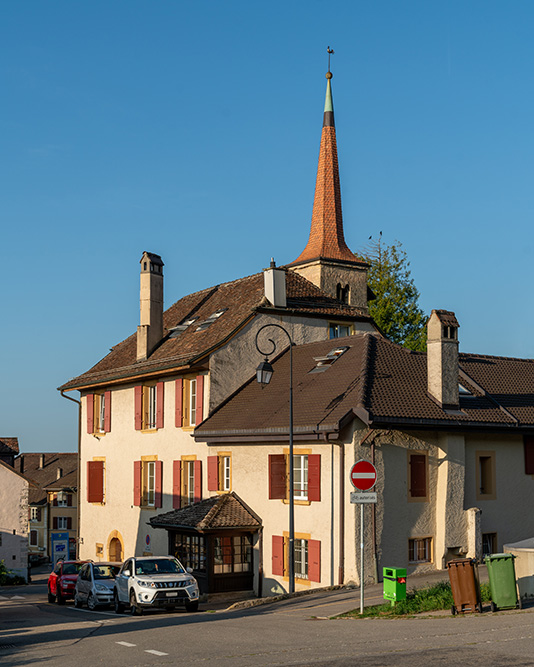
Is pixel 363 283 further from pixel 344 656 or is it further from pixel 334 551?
pixel 344 656

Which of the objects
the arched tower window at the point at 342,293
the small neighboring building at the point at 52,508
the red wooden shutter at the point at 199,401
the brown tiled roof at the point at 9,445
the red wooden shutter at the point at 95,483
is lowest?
the small neighboring building at the point at 52,508

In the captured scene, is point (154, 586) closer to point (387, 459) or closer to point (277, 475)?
point (277, 475)

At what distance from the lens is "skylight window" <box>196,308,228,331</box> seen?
120ft

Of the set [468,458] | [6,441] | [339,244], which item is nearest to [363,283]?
[339,244]

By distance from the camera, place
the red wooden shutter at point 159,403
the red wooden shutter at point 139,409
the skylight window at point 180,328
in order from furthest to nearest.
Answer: the skylight window at point 180,328 < the red wooden shutter at point 139,409 < the red wooden shutter at point 159,403

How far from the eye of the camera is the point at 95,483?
40.8 meters

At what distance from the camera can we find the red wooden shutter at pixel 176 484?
3419 centimetres

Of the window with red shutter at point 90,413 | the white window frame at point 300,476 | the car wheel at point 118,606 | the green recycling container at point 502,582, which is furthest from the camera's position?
the window with red shutter at point 90,413

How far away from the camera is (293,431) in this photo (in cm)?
2711

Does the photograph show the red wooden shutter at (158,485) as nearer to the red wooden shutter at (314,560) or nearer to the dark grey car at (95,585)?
the dark grey car at (95,585)

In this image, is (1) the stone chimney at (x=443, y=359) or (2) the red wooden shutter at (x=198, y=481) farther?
(2) the red wooden shutter at (x=198, y=481)

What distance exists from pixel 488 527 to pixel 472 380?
5.28 m

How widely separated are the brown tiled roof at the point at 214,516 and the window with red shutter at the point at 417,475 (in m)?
5.57

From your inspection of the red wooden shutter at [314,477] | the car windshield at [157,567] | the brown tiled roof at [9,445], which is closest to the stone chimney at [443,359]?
the red wooden shutter at [314,477]
